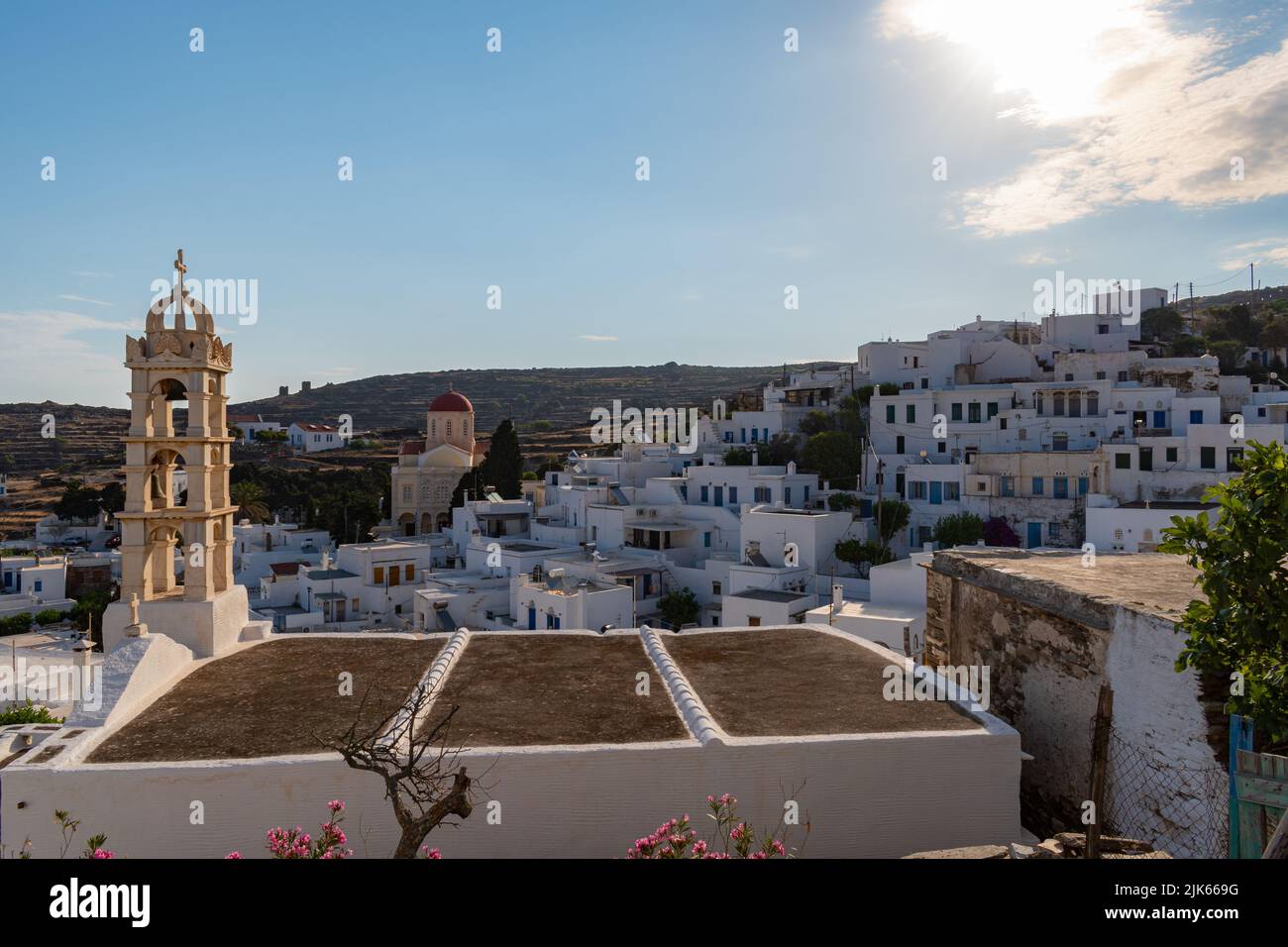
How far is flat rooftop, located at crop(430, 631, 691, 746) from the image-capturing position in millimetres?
8156

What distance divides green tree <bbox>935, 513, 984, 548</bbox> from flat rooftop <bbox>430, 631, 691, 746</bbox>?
27.8 meters

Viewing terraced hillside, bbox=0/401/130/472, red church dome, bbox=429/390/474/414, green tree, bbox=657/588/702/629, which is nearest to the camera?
green tree, bbox=657/588/702/629

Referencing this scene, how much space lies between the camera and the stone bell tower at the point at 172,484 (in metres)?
11.3

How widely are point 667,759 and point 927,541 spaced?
33.2m

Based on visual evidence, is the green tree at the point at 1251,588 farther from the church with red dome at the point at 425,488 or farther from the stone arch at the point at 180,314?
the church with red dome at the point at 425,488

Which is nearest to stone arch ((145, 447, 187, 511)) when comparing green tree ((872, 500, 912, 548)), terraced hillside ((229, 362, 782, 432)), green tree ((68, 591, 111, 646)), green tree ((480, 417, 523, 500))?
green tree ((68, 591, 111, 646))

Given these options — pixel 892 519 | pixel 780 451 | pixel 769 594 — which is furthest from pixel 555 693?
pixel 780 451

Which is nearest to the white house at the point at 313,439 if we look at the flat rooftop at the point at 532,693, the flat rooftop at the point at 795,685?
the flat rooftop at the point at 532,693

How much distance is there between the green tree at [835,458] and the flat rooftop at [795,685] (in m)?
32.6

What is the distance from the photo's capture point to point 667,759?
763 cm

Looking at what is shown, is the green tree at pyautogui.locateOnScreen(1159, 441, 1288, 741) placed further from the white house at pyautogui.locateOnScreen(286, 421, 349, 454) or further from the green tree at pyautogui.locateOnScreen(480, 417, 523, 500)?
the white house at pyautogui.locateOnScreen(286, 421, 349, 454)

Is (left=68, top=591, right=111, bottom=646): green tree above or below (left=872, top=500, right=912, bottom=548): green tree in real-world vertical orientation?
below
